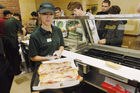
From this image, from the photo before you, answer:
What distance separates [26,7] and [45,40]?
4.07m

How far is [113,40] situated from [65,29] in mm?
783

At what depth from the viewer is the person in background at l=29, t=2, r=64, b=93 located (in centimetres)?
110

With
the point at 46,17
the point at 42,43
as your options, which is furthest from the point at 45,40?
the point at 46,17

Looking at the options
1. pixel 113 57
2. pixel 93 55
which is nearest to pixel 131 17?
pixel 113 57

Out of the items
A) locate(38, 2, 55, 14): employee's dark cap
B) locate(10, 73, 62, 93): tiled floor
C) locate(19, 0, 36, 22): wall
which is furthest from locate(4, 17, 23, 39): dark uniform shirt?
locate(38, 2, 55, 14): employee's dark cap

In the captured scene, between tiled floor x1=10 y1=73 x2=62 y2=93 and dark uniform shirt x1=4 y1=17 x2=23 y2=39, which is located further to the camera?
dark uniform shirt x1=4 y1=17 x2=23 y2=39

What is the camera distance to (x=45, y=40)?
3.86 ft

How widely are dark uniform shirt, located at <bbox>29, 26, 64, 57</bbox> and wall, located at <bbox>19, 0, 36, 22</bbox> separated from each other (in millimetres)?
3818

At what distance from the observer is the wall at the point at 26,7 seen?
14.2 feet

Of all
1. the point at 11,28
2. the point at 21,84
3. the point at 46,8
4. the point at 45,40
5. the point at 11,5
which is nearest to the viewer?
the point at 46,8

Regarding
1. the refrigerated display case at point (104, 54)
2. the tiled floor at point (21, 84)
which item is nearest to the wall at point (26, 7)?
the tiled floor at point (21, 84)

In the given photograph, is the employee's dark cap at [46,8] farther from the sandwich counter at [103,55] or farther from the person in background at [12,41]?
the person in background at [12,41]

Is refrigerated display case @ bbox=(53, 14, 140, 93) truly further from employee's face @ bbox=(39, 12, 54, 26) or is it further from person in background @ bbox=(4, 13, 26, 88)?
person in background @ bbox=(4, 13, 26, 88)

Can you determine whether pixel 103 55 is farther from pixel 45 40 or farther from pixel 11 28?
pixel 11 28
